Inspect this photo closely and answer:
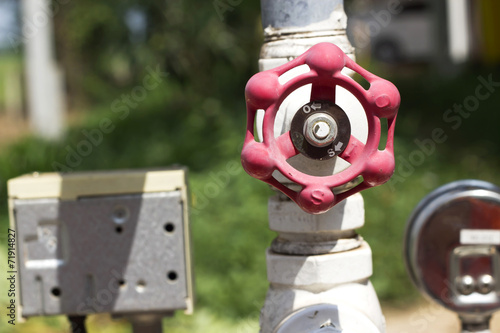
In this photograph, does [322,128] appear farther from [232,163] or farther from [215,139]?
[215,139]

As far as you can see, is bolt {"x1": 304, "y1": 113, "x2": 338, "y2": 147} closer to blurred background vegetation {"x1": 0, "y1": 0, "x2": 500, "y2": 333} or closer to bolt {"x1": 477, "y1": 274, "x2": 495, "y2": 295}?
bolt {"x1": 477, "y1": 274, "x2": 495, "y2": 295}

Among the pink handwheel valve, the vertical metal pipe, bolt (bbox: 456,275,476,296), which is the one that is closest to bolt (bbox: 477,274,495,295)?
bolt (bbox: 456,275,476,296)

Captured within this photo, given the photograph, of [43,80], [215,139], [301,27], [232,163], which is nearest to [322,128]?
[301,27]

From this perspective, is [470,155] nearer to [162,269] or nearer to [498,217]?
[498,217]

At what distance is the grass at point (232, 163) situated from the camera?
3936 mm

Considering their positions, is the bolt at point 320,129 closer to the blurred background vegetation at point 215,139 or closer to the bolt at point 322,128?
the bolt at point 322,128

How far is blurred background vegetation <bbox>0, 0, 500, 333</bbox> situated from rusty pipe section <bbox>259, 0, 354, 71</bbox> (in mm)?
2056

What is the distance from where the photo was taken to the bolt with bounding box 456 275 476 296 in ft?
6.27

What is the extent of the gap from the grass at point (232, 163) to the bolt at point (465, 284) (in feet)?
5.58

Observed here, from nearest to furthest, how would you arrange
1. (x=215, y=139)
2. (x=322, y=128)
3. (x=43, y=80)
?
(x=322, y=128)
(x=215, y=139)
(x=43, y=80)

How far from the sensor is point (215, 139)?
5.87m

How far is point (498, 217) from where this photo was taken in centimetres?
190

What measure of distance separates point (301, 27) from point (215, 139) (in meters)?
4.28

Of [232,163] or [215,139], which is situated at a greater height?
[215,139]
